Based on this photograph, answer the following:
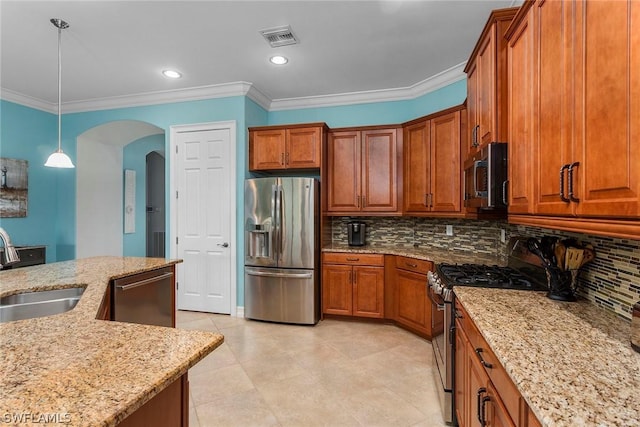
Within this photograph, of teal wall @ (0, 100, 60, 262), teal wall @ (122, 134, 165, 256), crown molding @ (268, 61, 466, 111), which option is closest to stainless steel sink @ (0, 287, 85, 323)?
teal wall @ (0, 100, 60, 262)

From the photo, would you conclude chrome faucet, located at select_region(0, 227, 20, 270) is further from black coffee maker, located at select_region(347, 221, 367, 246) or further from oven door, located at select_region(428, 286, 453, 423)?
black coffee maker, located at select_region(347, 221, 367, 246)

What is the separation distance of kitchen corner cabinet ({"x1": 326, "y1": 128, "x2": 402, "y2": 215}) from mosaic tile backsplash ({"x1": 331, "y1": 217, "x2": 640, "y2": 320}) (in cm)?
37

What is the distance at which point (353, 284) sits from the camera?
3670mm

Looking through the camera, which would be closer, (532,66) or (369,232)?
(532,66)

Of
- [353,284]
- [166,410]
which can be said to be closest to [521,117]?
[166,410]

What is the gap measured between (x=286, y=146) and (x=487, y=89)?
2.39m

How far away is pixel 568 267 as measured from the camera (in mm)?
1597

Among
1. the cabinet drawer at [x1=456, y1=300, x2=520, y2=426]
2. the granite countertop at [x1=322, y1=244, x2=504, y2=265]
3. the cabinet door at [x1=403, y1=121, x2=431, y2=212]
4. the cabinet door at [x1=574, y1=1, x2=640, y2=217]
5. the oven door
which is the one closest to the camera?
the cabinet door at [x1=574, y1=1, x2=640, y2=217]

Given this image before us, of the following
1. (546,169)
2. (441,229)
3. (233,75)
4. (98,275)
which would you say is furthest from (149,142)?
(546,169)

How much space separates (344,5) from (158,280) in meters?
2.48

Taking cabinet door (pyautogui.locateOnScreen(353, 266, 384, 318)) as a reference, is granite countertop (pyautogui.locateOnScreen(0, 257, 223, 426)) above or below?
above

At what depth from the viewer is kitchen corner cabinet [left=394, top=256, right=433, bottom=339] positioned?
10.3 feet

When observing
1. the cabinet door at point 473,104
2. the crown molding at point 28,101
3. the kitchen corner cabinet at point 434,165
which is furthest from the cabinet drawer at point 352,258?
the crown molding at point 28,101

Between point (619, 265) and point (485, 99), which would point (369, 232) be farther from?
point (619, 265)
